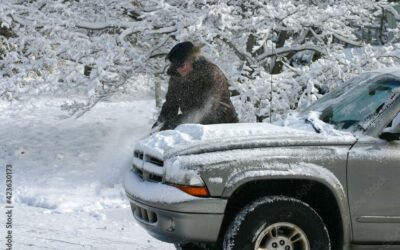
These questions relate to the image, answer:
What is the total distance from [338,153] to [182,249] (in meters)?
1.56

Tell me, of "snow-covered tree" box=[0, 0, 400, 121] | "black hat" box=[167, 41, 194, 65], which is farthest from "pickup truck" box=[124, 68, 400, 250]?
"snow-covered tree" box=[0, 0, 400, 121]

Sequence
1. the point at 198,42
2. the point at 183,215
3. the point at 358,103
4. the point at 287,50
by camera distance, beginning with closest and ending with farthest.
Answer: the point at 183,215, the point at 358,103, the point at 198,42, the point at 287,50

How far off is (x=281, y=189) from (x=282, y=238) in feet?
1.25

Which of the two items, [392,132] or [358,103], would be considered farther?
[358,103]

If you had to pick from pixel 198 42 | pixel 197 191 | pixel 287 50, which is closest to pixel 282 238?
pixel 197 191

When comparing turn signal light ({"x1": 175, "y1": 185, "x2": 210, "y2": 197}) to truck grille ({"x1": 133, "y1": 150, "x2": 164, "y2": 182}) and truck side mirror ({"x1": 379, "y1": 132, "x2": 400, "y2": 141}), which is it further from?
truck side mirror ({"x1": 379, "y1": 132, "x2": 400, "y2": 141})

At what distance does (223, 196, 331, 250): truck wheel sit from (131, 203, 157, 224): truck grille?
553mm

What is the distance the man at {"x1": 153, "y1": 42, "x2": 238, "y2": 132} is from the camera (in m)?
6.55

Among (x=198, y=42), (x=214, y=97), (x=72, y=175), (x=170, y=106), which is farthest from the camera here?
(x=72, y=175)

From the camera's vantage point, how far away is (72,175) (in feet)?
33.4

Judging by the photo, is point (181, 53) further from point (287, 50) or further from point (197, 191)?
point (287, 50)

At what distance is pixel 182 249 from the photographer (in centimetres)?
514

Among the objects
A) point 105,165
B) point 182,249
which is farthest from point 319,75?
point 182,249

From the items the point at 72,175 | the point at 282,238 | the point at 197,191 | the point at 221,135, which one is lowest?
the point at 72,175
